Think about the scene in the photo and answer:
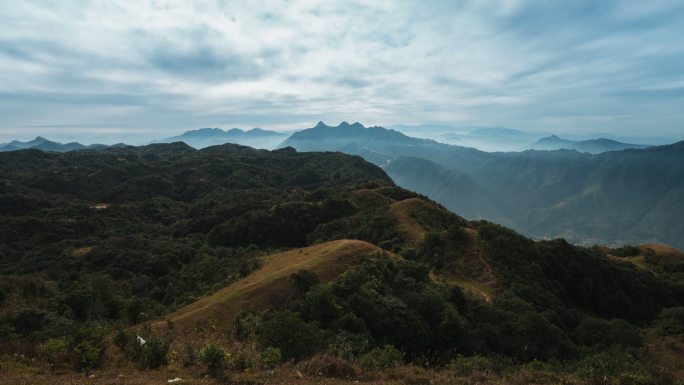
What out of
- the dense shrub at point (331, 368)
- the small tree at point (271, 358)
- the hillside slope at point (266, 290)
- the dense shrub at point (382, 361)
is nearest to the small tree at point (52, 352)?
the small tree at point (271, 358)

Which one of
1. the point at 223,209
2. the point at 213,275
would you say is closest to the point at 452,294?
the point at 213,275

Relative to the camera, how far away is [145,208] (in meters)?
137

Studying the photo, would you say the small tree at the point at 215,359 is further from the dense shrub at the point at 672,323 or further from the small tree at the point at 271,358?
the dense shrub at the point at 672,323

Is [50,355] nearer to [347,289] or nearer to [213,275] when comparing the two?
[347,289]

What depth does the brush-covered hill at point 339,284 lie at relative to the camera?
2281 centimetres

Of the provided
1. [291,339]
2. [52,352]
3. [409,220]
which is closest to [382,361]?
[291,339]

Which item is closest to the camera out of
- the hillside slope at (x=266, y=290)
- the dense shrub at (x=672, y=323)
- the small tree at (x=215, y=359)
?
the small tree at (x=215, y=359)

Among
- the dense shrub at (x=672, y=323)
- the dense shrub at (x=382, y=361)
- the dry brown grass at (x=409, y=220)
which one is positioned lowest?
the dense shrub at (x=672, y=323)

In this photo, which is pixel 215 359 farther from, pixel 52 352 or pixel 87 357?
pixel 52 352

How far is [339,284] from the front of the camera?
27219mm

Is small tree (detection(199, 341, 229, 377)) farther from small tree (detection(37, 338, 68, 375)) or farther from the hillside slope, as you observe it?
the hillside slope

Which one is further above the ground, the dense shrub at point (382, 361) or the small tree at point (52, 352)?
the small tree at point (52, 352)

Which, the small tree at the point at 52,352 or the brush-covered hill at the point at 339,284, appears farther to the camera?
the brush-covered hill at the point at 339,284

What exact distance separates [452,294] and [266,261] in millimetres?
22971
